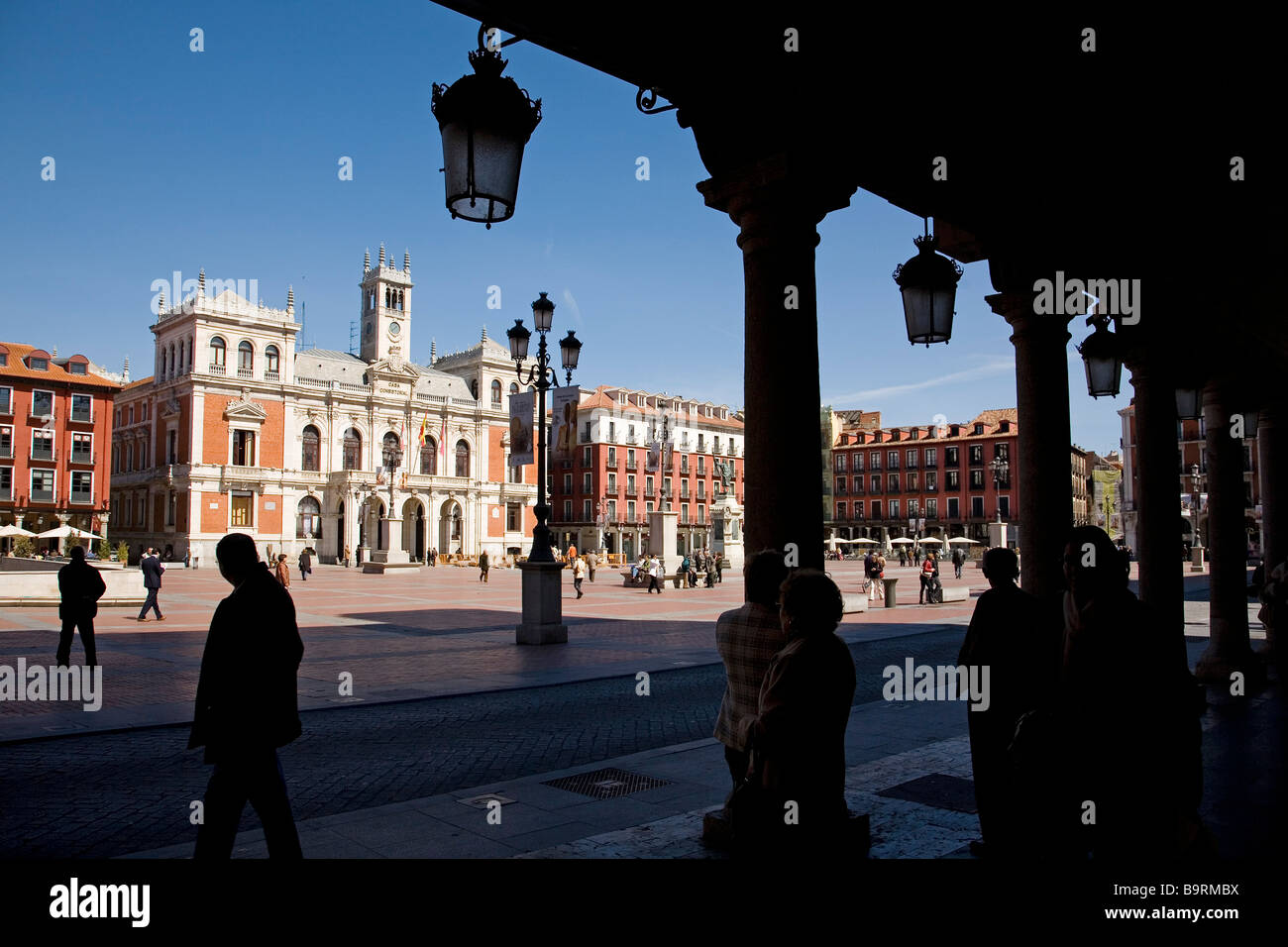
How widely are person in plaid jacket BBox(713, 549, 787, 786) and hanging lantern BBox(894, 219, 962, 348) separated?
2.57 m

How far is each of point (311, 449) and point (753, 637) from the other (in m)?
66.7

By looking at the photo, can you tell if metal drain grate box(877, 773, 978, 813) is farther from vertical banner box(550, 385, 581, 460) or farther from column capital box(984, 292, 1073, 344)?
vertical banner box(550, 385, 581, 460)

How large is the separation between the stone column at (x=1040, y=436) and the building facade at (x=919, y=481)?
240ft

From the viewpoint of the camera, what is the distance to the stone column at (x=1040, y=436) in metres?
5.37

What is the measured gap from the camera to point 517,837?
4.74 meters

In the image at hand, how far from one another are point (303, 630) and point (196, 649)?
3383mm

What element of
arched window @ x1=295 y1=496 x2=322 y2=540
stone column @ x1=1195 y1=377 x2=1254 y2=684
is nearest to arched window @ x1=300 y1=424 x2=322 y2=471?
arched window @ x1=295 y1=496 x2=322 y2=540

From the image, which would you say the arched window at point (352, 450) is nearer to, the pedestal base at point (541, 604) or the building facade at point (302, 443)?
the building facade at point (302, 443)

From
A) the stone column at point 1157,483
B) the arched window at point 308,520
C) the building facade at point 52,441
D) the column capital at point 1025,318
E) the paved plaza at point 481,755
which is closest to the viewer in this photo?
the paved plaza at point 481,755

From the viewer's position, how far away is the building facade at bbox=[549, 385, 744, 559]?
8075 cm

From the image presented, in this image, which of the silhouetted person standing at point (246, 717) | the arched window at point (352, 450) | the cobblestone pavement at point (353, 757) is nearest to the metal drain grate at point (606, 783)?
the cobblestone pavement at point (353, 757)

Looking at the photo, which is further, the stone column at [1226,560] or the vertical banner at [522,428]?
the vertical banner at [522,428]
